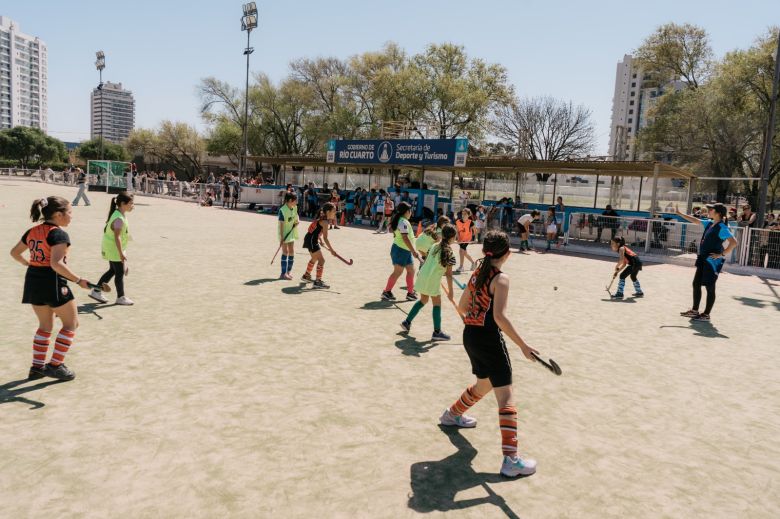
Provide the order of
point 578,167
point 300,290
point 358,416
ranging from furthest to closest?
point 578,167 < point 300,290 < point 358,416

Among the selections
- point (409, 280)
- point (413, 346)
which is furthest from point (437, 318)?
point (409, 280)

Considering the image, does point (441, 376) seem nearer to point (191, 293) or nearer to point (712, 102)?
point (191, 293)

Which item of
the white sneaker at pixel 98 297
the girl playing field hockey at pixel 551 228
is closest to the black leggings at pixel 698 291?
the white sneaker at pixel 98 297

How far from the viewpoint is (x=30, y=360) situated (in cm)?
552

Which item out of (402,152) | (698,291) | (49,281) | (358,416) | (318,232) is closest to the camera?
(358,416)

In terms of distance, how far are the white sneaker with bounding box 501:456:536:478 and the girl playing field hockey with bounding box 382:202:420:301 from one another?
466 cm

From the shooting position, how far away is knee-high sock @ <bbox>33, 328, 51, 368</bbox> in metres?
4.98

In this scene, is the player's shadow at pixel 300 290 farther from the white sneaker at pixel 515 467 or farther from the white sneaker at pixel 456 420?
the white sneaker at pixel 515 467

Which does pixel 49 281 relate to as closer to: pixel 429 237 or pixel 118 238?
pixel 118 238

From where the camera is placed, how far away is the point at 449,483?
3650 mm

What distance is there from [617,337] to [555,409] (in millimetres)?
3223

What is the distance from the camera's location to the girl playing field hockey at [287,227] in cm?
1029

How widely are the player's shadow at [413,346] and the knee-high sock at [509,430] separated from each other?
2.57 m

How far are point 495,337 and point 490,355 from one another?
0.14m
